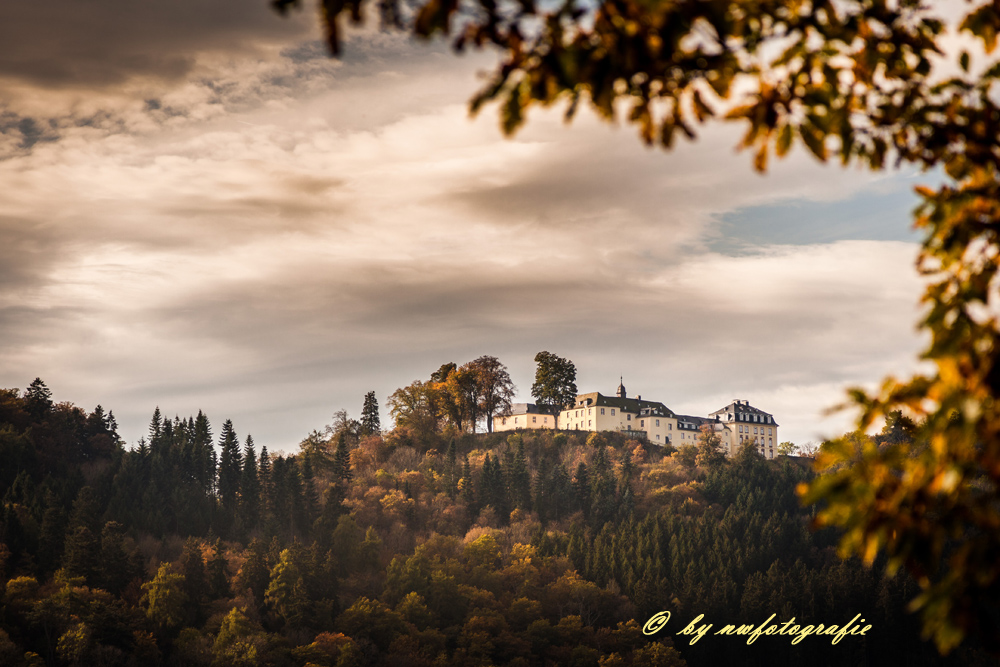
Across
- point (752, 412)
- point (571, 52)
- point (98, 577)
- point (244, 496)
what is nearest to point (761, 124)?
point (571, 52)

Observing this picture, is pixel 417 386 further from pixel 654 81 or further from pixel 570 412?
pixel 654 81

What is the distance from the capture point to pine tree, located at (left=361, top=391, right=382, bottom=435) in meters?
140

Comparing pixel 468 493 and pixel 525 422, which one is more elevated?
pixel 525 422

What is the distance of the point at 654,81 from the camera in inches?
186

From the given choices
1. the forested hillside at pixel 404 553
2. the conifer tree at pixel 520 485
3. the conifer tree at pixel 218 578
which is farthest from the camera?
the conifer tree at pixel 520 485

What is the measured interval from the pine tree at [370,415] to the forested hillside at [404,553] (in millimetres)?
494

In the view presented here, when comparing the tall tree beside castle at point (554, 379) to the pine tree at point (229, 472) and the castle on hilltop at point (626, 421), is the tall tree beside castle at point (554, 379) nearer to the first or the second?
the castle on hilltop at point (626, 421)

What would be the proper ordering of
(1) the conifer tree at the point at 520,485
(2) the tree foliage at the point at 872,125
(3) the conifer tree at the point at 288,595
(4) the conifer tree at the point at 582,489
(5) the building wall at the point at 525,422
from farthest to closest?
(5) the building wall at the point at 525,422, (4) the conifer tree at the point at 582,489, (1) the conifer tree at the point at 520,485, (3) the conifer tree at the point at 288,595, (2) the tree foliage at the point at 872,125

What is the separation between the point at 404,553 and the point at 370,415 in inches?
1331

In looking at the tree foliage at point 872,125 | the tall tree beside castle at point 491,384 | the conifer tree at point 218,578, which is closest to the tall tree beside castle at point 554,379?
the tall tree beside castle at point 491,384

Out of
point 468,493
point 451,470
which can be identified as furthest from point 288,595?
point 451,470

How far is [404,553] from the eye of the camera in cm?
11081

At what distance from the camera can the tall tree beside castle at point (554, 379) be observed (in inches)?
5354

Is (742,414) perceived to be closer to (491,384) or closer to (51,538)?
(491,384)
